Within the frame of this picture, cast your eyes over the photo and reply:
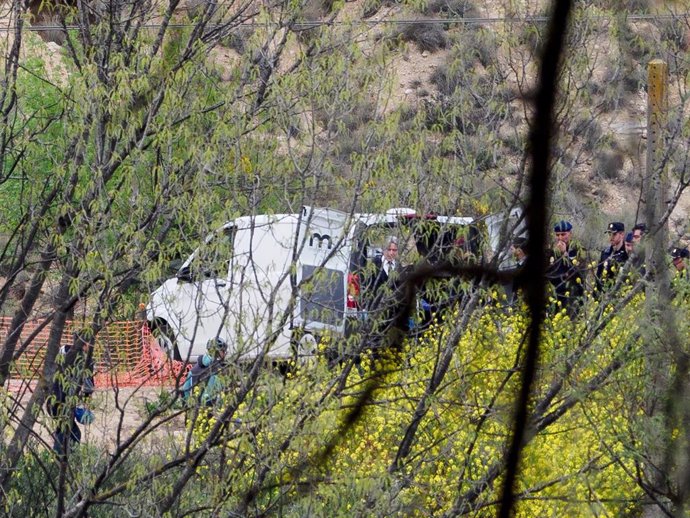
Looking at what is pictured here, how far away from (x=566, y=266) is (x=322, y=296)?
0.92 metres

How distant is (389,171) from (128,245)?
1025 mm

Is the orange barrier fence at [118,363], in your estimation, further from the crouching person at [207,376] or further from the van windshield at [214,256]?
the van windshield at [214,256]

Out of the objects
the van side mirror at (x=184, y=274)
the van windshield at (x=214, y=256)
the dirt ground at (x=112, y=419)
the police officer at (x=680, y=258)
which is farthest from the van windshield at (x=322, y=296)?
the police officer at (x=680, y=258)

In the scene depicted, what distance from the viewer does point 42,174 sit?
4.95 m

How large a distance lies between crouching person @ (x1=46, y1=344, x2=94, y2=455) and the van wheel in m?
0.32

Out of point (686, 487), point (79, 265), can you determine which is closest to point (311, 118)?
point (79, 265)

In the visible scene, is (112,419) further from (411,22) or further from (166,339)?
(411,22)

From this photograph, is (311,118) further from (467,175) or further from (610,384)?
(610,384)

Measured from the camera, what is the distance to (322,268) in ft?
13.0

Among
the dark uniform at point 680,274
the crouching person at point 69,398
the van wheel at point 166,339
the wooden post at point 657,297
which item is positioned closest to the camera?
the wooden post at point 657,297

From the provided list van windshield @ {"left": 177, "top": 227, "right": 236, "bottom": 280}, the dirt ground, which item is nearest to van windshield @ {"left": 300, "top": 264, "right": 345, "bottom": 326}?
van windshield @ {"left": 177, "top": 227, "right": 236, "bottom": 280}

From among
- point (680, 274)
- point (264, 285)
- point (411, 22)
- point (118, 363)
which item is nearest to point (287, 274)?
point (264, 285)

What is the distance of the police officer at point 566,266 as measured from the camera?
3.85m

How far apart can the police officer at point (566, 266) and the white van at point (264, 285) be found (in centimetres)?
77
